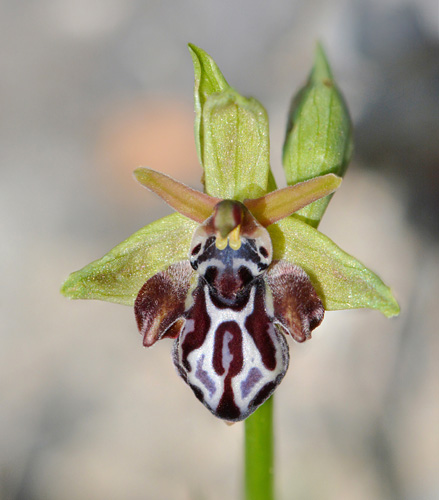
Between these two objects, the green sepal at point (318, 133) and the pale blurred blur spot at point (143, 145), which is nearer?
the green sepal at point (318, 133)

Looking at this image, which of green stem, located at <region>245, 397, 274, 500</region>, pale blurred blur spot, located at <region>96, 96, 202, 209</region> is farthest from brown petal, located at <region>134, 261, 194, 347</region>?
pale blurred blur spot, located at <region>96, 96, 202, 209</region>

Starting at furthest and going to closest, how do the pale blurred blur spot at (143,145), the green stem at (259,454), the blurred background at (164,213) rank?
the pale blurred blur spot at (143,145)
the blurred background at (164,213)
the green stem at (259,454)

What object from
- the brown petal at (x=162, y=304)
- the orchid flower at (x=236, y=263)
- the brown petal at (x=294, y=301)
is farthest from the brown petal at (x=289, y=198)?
the brown petal at (x=162, y=304)

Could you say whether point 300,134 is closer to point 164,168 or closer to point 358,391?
point 358,391

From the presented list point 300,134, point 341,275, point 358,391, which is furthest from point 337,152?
point 358,391

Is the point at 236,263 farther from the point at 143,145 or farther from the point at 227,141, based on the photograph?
the point at 143,145

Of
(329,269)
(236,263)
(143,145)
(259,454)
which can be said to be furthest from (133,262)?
(143,145)

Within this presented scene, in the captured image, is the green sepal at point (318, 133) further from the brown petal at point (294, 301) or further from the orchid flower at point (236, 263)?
the brown petal at point (294, 301)
